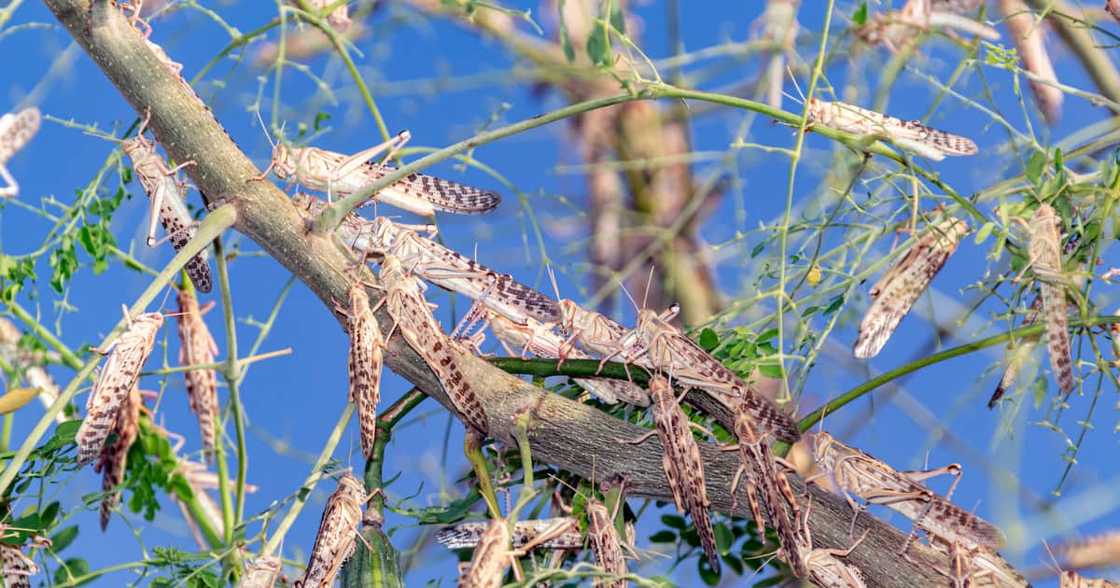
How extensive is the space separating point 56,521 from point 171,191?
310 millimetres

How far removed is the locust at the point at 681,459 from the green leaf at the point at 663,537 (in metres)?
0.40

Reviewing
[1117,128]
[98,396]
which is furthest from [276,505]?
[1117,128]

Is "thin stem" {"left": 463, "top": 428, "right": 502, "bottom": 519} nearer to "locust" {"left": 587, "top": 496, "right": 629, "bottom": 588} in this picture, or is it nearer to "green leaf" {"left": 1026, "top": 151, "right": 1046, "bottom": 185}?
"locust" {"left": 587, "top": 496, "right": 629, "bottom": 588}

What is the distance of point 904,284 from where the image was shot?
37.7 inches

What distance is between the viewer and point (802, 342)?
1022 mm

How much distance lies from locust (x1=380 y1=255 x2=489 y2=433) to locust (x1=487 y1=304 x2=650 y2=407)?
0.21ft

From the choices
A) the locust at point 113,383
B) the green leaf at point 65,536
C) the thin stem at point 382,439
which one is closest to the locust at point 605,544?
the thin stem at point 382,439

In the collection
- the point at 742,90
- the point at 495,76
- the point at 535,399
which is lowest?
the point at 535,399

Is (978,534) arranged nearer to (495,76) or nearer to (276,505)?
(276,505)

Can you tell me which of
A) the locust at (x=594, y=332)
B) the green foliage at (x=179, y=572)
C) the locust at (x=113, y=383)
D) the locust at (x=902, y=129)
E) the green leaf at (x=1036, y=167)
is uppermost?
the locust at (x=902, y=129)

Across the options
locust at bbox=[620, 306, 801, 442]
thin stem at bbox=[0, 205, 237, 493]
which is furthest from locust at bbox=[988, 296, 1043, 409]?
thin stem at bbox=[0, 205, 237, 493]

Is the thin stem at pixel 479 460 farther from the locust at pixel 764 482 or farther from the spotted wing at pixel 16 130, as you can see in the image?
the spotted wing at pixel 16 130

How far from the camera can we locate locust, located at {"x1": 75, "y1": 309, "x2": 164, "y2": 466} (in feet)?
2.96

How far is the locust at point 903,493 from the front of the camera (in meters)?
0.89
